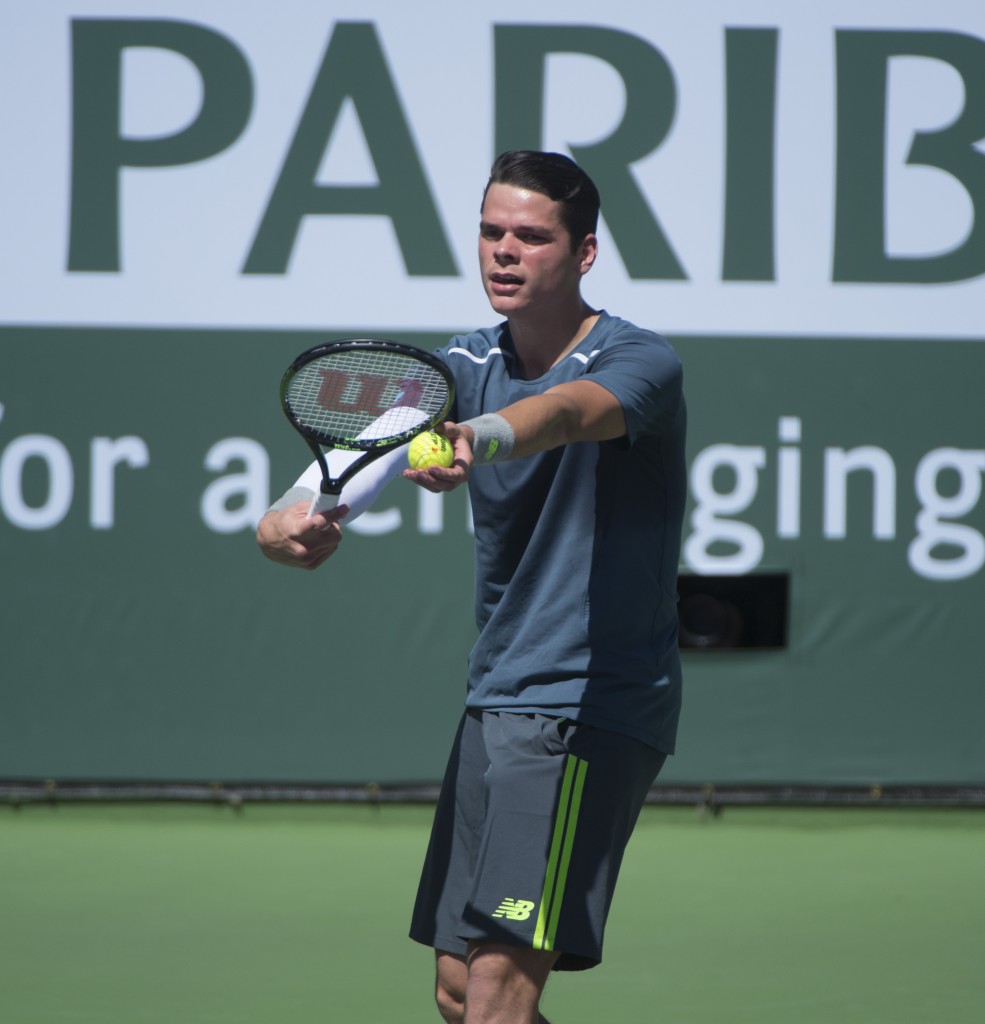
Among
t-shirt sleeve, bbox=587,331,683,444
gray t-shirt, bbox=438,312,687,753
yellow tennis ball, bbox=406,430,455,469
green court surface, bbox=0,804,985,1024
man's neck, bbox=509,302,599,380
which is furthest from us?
green court surface, bbox=0,804,985,1024

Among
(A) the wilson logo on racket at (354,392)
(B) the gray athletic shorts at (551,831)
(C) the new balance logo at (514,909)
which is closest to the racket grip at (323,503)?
(A) the wilson logo on racket at (354,392)

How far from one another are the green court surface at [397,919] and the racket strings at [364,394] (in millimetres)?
1442

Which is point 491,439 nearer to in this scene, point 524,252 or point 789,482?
point 524,252

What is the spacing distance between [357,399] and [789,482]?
10.1 feet

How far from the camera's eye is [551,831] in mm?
2156

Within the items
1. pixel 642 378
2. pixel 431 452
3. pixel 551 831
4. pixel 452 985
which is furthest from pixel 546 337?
pixel 452 985

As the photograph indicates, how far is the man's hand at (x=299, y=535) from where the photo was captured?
2102 mm

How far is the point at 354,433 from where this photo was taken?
2.29 metres

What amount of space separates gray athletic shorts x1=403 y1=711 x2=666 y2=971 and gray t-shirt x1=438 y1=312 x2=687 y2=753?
4 cm

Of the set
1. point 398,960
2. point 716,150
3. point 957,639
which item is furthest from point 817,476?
point 398,960

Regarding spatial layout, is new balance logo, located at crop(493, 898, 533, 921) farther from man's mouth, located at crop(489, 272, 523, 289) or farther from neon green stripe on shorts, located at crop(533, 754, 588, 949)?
man's mouth, located at crop(489, 272, 523, 289)

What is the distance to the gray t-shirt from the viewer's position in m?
2.21

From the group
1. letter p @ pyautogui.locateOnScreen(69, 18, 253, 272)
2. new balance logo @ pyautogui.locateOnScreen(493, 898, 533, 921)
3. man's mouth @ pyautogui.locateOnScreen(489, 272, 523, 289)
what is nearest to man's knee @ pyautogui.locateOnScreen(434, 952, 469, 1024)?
new balance logo @ pyautogui.locateOnScreen(493, 898, 533, 921)

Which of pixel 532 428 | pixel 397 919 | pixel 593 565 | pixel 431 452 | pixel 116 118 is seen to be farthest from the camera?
pixel 116 118
